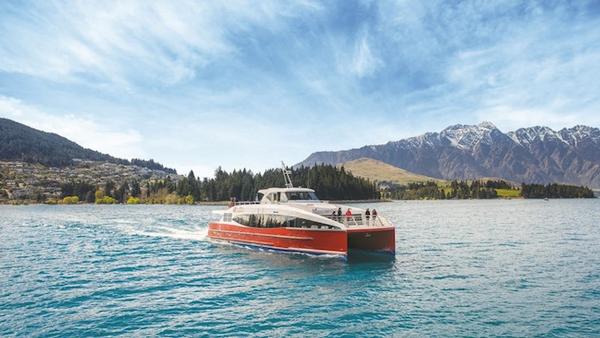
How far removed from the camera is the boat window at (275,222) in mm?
34781

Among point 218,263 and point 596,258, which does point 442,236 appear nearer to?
point 596,258

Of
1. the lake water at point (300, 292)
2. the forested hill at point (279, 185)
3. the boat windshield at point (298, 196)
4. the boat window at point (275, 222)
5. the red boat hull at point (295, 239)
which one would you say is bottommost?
the lake water at point (300, 292)

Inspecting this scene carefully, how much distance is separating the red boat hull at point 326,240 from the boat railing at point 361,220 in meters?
1.20

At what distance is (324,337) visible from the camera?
16.7m

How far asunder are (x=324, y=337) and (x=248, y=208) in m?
25.3

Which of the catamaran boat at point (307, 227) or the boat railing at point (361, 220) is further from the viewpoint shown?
the boat railing at point (361, 220)

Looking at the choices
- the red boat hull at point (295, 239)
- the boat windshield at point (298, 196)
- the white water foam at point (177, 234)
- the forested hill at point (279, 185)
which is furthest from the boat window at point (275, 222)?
the forested hill at point (279, 185)

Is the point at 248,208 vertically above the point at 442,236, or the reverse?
the point at 248,208

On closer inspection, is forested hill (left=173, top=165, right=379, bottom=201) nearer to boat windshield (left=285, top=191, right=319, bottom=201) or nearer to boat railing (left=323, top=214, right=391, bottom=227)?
boat windshield (left=285, top=191, right=319, bottom=201)

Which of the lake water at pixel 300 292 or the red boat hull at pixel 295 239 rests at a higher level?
the red boat hull at pixel 295 239

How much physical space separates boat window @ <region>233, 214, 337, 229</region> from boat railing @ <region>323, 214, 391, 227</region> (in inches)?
65.3

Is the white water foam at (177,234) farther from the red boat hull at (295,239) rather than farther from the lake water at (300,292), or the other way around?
the lake water at (300,292)

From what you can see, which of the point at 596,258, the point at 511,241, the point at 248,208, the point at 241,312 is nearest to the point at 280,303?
the point at 241,312

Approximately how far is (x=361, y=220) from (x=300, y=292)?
522 inches
